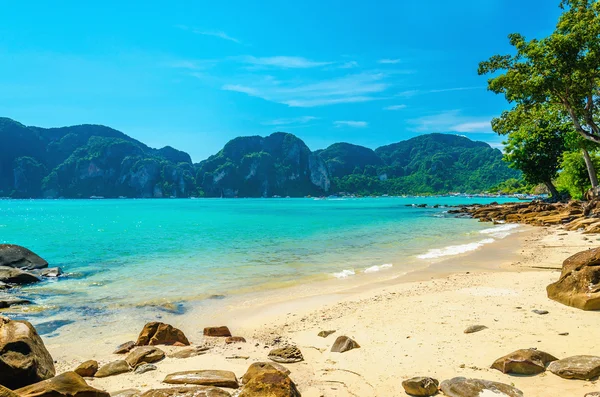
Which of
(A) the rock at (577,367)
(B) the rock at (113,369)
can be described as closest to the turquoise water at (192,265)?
(B) the rock at (113,369)

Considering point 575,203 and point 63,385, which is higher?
point 575,203

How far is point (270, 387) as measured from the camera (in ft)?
14.3

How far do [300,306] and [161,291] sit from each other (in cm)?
540

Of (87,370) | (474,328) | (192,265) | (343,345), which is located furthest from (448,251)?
(87,370)

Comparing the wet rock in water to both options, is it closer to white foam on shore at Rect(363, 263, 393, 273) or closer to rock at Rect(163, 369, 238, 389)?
rock at Rect(163, 369, 238, 389)

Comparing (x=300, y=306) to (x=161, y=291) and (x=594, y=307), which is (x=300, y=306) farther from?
(x=594, y=307)

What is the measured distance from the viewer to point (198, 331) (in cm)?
857

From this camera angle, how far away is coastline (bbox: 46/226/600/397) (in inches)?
205

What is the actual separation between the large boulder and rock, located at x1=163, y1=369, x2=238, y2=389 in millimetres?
7082

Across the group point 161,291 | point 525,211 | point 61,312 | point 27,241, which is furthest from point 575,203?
point 27,241

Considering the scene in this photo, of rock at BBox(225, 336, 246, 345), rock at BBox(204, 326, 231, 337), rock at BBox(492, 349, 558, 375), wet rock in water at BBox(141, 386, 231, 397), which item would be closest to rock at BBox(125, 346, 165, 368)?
rock at BBox(225, 336, 246, 345)

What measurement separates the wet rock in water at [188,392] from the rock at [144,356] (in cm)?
183

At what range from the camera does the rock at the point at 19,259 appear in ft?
57.8

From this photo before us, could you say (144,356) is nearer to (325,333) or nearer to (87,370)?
(87,370)
